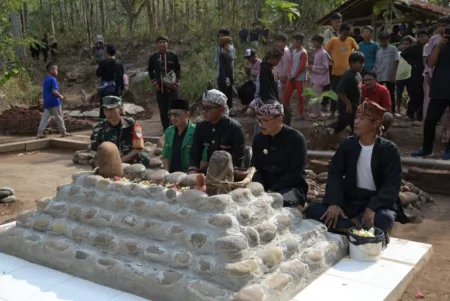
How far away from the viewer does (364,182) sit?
4199 millimetres

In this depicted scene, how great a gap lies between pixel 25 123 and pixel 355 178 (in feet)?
28.8

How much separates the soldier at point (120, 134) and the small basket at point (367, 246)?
252 centimetres

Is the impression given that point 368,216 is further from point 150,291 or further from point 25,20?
point 25,20

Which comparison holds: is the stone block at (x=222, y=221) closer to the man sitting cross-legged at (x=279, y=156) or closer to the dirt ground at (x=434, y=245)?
the man sitting cross-legged at (x=279, y=156)

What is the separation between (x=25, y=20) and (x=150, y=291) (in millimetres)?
22418

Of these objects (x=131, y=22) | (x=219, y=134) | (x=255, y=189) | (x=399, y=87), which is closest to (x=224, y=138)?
(x=219, y=134)

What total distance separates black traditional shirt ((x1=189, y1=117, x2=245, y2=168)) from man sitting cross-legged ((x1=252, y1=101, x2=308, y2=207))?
0.19 metres

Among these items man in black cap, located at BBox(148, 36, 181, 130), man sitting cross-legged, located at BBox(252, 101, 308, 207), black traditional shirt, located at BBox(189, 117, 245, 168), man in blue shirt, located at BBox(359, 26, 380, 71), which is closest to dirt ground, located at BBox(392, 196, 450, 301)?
man sitting cross-legged, located at BBox(252, 101, 308, 207)

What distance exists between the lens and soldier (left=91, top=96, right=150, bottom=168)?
17.5 ft

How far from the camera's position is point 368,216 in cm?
399

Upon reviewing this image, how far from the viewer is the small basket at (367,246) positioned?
375 centimetres

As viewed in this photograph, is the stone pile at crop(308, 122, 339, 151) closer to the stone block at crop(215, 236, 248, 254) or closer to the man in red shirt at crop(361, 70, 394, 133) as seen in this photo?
the man in red shirt at crop(361, 70, 394, 133)

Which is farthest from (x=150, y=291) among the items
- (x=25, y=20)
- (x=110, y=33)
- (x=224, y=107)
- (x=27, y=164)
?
(x=25, y=20)

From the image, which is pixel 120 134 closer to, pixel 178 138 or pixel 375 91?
pixel 178 138
